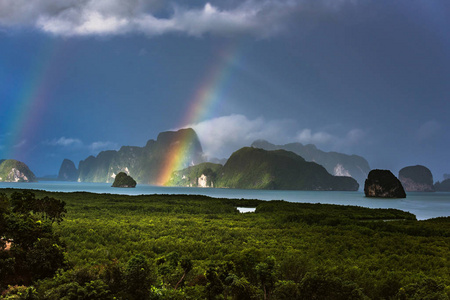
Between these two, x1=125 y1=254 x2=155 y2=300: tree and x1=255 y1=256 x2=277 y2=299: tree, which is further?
x1=255 y1=256 x2=277 y2=299: tree

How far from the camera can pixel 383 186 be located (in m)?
180

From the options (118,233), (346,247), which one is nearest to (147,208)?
(118,233)

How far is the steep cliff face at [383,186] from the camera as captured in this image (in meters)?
176

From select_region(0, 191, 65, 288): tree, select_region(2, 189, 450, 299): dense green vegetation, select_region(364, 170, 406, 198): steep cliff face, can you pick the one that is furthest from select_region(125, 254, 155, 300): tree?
select_region(364, 170, 406, 198): steep cliff face

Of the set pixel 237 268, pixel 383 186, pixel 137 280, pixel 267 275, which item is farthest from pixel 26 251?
pixel 383 186

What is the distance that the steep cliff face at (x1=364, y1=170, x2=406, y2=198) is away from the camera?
176 metres

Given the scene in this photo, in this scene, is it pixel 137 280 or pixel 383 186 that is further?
pixel 383 186

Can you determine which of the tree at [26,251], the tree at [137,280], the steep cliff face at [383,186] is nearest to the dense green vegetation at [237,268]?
the tree at [137,280]

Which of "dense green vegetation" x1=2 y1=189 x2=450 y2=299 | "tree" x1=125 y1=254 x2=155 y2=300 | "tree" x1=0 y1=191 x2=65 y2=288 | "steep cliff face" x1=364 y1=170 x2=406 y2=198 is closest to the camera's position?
"dense green vegetation" x1=2 y1=189 x2=450 y2=299

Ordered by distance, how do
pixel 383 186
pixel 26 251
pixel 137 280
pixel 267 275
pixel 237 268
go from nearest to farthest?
pixel 137 280 < pixel 267 275 < pixel 237 268 < pixel 26 251 < pixel 383 186

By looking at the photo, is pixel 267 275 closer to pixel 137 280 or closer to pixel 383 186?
pixel 137 280

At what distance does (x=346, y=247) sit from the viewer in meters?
20.0

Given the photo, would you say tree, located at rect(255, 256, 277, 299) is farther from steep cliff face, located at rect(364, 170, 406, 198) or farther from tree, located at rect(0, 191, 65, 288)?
steep cliff face, located at rect(364, 170, 406, 198)

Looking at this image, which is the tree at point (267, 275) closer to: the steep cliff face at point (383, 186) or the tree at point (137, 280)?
the tree at point (137, 280)
